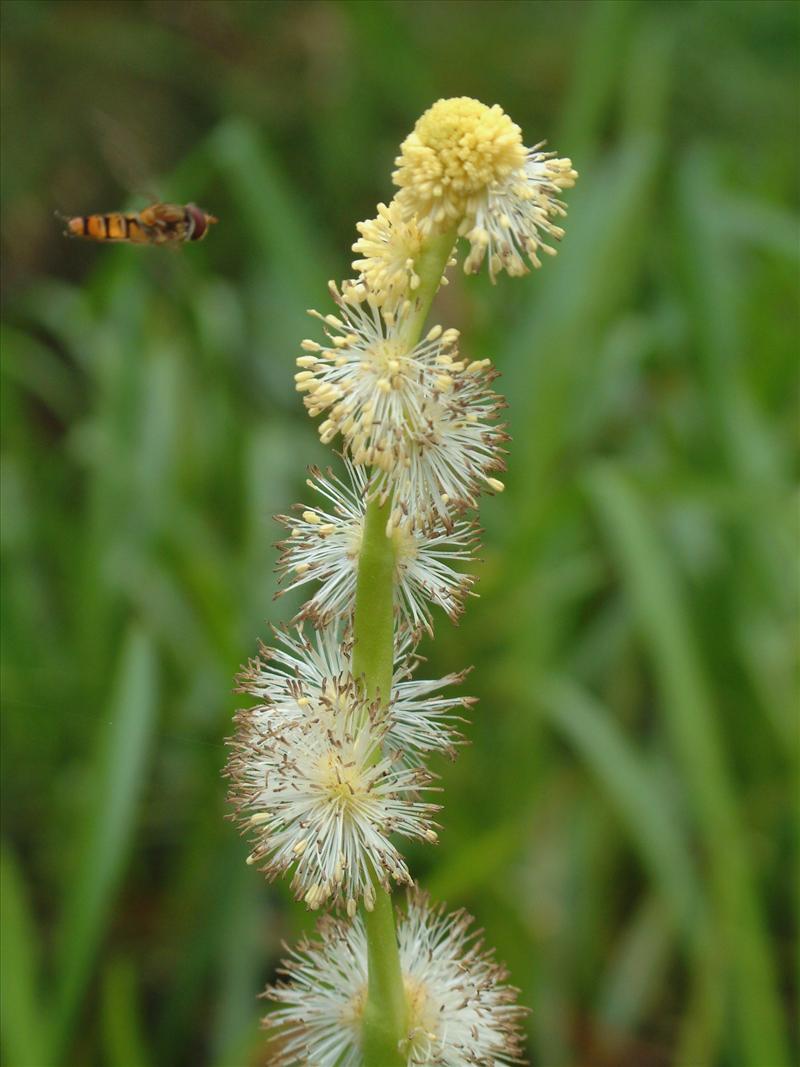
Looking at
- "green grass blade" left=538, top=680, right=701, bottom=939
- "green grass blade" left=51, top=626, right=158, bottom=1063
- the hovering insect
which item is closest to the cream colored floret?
the hovering insect

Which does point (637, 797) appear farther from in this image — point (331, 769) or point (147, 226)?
point (331, 769)

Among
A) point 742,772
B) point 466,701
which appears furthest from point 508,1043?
point 742,772

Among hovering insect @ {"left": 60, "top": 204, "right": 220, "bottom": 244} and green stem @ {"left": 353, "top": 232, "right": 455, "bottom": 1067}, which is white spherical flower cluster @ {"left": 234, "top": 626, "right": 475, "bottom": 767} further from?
hovering insect @ {"left": 60, "top": 204, "right": 220, "bottom": 244}

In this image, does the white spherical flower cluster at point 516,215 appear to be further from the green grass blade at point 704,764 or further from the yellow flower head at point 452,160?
the green grass blade at point 704,764

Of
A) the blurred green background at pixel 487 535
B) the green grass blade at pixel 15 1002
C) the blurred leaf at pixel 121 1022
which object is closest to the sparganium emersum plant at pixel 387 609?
the blurred green background at pixel 487 535

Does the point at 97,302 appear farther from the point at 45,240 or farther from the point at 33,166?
the point at 45,240

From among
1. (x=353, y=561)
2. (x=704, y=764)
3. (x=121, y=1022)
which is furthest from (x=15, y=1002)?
(x=704, y=764)
